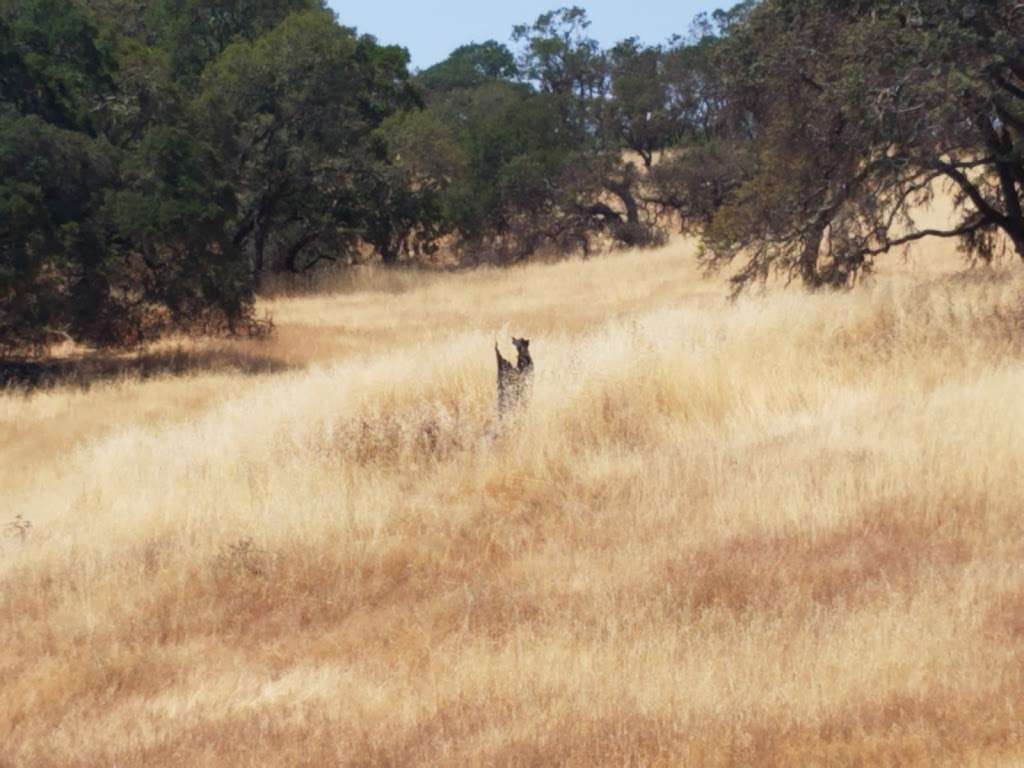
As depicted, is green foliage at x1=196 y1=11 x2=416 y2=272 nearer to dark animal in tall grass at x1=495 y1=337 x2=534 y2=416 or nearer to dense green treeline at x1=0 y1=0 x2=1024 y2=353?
dense green treeline at x1=0 y1=0 x2=1024 y2=353

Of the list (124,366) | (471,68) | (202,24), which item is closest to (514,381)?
(124,366)

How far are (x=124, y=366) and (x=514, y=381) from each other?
12.0m

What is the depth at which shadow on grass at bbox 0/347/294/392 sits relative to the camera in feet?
65.9

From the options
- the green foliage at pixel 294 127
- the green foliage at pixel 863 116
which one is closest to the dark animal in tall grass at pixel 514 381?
the green foliage at pixel 863 116

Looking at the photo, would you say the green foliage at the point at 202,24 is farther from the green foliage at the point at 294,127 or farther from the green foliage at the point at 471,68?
the green foliage at the point at 471,68

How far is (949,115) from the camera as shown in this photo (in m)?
12.7

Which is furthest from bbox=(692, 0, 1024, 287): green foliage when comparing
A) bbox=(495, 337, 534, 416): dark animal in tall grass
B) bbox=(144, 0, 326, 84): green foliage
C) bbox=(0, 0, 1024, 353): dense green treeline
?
bbox=(144, 0, 326, 84): green foliage

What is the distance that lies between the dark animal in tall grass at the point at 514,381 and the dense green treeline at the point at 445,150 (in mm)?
4930

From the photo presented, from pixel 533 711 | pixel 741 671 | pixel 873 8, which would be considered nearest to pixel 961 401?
pixel 741 671

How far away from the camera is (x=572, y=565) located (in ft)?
23.0

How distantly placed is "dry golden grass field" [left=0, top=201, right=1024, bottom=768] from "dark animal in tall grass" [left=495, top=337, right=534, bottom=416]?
0.99ft

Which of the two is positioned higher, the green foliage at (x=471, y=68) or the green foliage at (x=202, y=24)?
the green foliage at (x=471, y=68)

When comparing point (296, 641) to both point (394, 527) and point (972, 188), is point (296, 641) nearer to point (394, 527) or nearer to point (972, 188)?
point (394, 527)

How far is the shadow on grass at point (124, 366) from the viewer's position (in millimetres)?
20094
